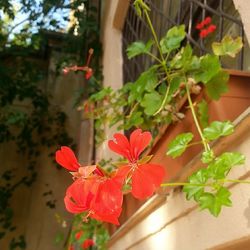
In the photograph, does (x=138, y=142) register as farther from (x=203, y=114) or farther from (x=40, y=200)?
(x=40, y=200)

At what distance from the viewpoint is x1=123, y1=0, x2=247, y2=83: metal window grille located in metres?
1.24

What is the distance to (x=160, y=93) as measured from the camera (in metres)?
1.12

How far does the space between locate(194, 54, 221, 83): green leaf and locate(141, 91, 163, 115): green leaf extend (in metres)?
0.14

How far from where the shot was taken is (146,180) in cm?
61

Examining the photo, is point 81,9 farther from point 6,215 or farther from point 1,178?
point 6,215

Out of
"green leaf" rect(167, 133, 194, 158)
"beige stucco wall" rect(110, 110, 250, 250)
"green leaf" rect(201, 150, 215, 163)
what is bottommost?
"beige stucco wall" rect(110, 110, 250, 250)

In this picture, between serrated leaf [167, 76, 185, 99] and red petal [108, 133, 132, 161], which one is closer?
red petal [108, 133, 132, 161]

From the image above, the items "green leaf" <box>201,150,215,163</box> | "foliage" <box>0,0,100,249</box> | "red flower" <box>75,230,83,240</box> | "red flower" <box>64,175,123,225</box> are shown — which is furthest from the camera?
"foliage" <box>0,0,100,249</box>

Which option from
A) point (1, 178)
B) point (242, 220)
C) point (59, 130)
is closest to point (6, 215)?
point (1, 178)

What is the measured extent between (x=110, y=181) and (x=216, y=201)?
0.64ft

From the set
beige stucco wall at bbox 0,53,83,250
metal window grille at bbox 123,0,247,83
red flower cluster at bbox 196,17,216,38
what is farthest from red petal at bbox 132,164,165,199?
beige stucco wall at bbox 0,53,83,250

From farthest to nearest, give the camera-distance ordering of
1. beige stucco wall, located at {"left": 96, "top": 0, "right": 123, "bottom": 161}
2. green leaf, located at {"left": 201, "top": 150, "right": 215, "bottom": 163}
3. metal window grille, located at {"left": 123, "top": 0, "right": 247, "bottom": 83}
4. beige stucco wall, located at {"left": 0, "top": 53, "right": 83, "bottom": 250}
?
beige stucco wall, located at {"left": 0, "top": 53, "right": 83, "bottom": 250}, beige stucco wall, located at {"left": 96, "top": 0, "right": 123, "bottom": 161}, metal window grille, located at {"left": 123, "top": 0, "right": 247, "bottom": 83}, green leaf, located at {"left": 201, "top": 150, "right": 215, "bottom": 163}

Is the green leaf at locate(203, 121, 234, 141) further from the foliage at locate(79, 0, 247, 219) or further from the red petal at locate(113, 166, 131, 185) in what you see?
the red petal at locate(113, 166, 131, 185)

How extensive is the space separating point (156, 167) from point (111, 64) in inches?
93.4
